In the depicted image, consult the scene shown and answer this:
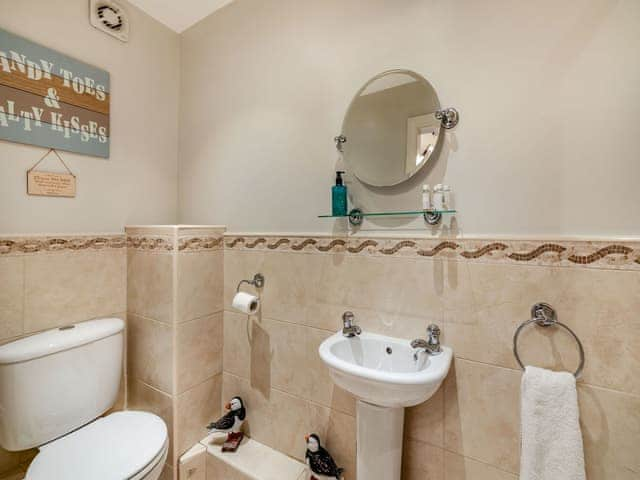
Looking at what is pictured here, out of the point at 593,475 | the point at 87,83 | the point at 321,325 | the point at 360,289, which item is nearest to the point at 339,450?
the point at 321,325

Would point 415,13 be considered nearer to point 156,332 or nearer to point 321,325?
point 321,325

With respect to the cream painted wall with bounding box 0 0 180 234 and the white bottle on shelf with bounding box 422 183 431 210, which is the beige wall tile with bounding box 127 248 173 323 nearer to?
the cream painted wall with bounding box 0 0 180 234

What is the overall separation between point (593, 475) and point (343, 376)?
0.76 m

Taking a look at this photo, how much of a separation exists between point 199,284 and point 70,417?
71cm

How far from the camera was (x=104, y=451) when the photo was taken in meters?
1.10

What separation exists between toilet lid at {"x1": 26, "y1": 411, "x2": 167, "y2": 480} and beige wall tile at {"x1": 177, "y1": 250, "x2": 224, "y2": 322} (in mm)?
459

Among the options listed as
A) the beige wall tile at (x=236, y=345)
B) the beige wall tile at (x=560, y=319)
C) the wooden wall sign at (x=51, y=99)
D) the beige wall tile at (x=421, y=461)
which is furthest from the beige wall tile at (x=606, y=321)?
the wooden wall sign at (x=51, y=99)

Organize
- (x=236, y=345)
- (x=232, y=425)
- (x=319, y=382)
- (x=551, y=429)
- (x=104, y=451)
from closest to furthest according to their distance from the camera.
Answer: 1. (x=551, y=429)
2. (x=104, y=451)
3. (x=319, y=382)
4. (x=232, y=425)
5. (x=236, y=345)

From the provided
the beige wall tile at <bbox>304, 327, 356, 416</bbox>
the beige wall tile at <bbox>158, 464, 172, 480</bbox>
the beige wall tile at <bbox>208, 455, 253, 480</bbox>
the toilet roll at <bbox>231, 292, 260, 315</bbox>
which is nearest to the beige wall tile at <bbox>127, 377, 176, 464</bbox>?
the beige wall tile at <bbox>158, 464, 172, 480</bbox>

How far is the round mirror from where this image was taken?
1106 millimetres

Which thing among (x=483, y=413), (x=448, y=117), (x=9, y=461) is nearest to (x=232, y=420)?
(x=9, y=461)

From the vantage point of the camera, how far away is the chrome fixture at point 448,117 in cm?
106

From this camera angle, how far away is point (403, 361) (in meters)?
1.10

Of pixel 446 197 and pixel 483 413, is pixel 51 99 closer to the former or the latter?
pixel 446 197
